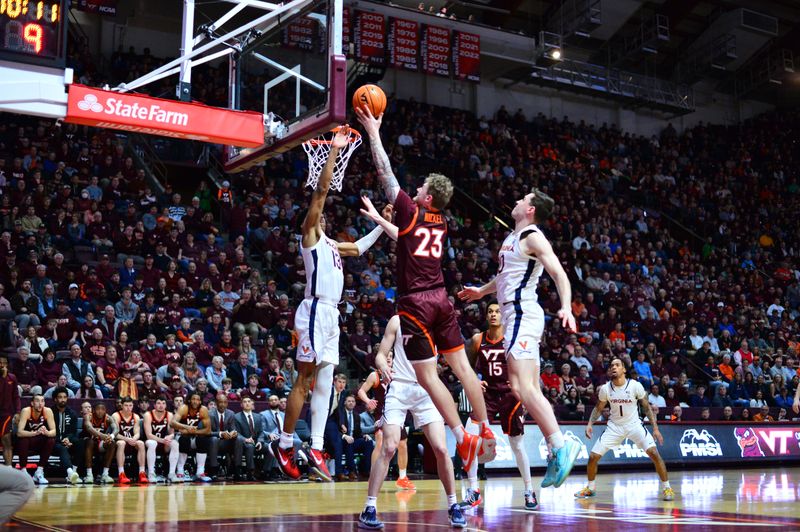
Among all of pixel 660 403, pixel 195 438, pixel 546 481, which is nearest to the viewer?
pixel 546 481

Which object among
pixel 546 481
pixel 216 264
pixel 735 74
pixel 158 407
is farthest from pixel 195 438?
pixel 735 74

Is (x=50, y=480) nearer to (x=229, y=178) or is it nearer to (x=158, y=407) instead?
(x=158, y=407)

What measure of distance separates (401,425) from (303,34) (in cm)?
485

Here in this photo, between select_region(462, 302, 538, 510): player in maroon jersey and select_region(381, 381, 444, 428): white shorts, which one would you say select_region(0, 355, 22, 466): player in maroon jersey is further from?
select_region(381, 381, 444, 428): white shorts

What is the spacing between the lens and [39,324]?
15.0m

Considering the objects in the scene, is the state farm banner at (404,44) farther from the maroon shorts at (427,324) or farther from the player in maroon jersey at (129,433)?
the maroon shorts at (427,324)

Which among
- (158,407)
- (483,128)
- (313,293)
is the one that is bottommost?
(158,407)

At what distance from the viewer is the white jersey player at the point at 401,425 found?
6.86 metres

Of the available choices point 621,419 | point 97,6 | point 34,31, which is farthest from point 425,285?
point 97,6

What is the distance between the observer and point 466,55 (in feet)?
84.2

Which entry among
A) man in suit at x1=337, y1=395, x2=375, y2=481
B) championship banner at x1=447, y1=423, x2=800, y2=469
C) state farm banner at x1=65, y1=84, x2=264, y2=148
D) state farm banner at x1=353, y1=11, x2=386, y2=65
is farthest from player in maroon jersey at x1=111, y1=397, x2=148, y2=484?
state farm banner at x1=353, y1=11, x2=386, y2=65

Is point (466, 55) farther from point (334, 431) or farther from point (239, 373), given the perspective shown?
point (334, 431)

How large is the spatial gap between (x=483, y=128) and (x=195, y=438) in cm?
1708

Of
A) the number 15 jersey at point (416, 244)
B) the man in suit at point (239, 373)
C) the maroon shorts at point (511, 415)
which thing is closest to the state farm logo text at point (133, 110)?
the number 15 jersey at point (416, 244)
